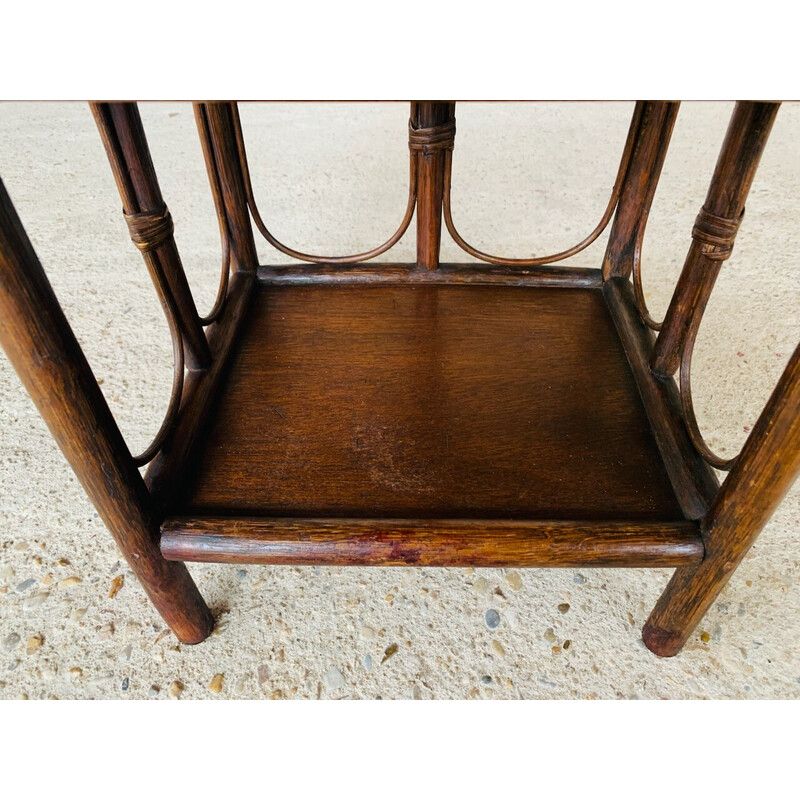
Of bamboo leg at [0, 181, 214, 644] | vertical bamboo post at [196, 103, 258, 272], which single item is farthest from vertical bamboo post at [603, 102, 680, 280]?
bamboo leg at [0, 181, 214, 644]

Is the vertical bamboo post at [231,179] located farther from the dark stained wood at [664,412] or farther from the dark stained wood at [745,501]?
the dark stained wood at [745,501]

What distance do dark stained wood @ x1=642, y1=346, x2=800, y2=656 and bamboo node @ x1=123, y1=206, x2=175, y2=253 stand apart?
0.57 m

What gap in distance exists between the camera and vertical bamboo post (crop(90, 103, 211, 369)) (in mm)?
646

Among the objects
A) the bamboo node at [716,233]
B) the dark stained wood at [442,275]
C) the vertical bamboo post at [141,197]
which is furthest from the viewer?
the dark stained wood at [442,275]

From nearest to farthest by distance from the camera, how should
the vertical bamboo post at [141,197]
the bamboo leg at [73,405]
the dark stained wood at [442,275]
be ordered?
the bamboo leg at [73,405], the vertical bamboo post at [141,197], the dark stained wood at [442,275]

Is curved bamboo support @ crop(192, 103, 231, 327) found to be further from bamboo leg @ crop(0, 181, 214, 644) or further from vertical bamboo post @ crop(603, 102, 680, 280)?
vertical bamboo post @ crop(603, 102, 680, 280)

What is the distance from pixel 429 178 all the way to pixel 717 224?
1.12 feet

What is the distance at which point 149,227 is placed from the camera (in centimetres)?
71

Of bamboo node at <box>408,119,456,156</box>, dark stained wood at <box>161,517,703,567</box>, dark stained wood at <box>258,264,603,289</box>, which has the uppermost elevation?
bamboo node at <box>408,119,456,156</box>

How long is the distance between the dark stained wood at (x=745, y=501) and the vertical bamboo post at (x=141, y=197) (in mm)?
574

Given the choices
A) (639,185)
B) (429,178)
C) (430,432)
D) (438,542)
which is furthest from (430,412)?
(639,185)

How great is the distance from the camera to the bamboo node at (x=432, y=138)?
2.80ft

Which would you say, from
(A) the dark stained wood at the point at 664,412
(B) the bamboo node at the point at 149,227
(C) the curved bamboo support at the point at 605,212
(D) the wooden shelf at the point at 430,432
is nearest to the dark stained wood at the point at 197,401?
(D) the wooden shelf at the point at 430,432

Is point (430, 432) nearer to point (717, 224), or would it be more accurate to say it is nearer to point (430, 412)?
point (430, 412)
